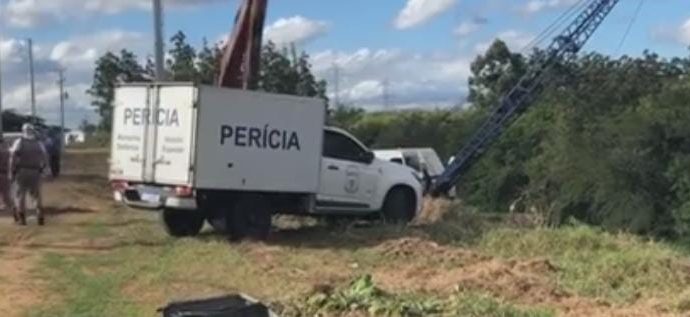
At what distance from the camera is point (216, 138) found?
1808 cm

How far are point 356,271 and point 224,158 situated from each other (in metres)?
3.90

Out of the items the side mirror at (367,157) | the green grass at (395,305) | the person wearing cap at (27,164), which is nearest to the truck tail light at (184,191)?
the person wearing cap at (27,164)

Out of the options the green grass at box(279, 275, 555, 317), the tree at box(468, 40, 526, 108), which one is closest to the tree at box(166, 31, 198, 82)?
the tree at box(468, 40, 526, 108)

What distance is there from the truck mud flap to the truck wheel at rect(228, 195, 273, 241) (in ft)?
32.8

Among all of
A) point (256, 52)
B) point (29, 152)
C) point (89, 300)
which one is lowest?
point (89, 300)

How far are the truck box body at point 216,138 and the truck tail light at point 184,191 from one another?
6 centimetres

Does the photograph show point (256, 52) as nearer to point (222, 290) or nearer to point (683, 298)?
point (222, 290)

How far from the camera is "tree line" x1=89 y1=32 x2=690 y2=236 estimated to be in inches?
1373

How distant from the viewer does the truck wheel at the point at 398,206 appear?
21.7 m

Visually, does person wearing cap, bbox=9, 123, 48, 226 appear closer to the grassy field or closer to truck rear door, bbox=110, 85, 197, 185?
the grassy field

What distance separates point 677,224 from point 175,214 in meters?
17.2

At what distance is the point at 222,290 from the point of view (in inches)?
536

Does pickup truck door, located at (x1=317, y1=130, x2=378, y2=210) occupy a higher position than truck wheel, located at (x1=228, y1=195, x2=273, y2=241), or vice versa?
pickup truck door, located at (x1=317, y1=130, x2=378, y2=210)

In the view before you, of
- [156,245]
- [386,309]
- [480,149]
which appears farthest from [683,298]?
[480,149]
